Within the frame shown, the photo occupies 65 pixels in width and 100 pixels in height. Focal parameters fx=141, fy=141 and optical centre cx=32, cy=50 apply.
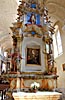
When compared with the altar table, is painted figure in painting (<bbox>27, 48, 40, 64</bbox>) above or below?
above

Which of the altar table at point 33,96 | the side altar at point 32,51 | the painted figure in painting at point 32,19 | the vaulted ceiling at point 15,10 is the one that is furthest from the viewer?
the vaulted ceiling at point 15,10

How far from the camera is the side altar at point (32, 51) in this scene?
14.1ft

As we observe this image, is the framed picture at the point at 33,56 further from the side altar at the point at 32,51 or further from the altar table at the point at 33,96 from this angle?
the altar table at the point at 33,96

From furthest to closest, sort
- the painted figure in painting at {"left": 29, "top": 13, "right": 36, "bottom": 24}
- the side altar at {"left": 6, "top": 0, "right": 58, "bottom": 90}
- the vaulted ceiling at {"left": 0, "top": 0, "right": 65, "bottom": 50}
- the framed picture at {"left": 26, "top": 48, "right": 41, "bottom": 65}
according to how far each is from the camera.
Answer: the vaulted ceiling at {"left": 0, "top": 0, "right": 65, "bottom": 50} → the painted figure in painting at {"left": 29, "top": 13, "right": 36, "bottom": 24} → the framed picture at {"left": 26, "top": 48, "right": 41, "bottom": 65} → the side altar at {"left": 6, "top": 0, "right": 58, "bottom": 90}

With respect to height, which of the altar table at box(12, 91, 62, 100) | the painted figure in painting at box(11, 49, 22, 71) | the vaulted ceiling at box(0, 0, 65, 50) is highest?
the vaulted ceiling at box(0, 0, 65, 50)

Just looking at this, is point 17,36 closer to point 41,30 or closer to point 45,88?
point 41,30

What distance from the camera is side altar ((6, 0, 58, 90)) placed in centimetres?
430

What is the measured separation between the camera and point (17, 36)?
4672 millimetres

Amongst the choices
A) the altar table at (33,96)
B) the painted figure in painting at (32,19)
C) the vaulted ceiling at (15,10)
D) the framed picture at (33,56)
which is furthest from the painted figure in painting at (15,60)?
the vaulted ceiling at (15,10)

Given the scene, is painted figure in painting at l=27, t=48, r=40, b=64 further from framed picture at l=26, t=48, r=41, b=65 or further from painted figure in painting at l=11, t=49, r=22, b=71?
painted figure in painting at l=11, t=49, r=22, b=71

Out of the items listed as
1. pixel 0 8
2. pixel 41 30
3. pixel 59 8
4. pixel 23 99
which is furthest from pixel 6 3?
pixel 23 99

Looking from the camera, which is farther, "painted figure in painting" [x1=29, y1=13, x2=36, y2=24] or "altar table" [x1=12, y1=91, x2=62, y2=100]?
"painted figure in painting" [x1=29, y1=13, x2=36, y2=24]

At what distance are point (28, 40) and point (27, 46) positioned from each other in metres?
0.21

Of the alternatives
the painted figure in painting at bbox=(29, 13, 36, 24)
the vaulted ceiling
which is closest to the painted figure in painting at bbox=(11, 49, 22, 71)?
the painted figure in painting at bbox=(29, 13, 36, 24)
